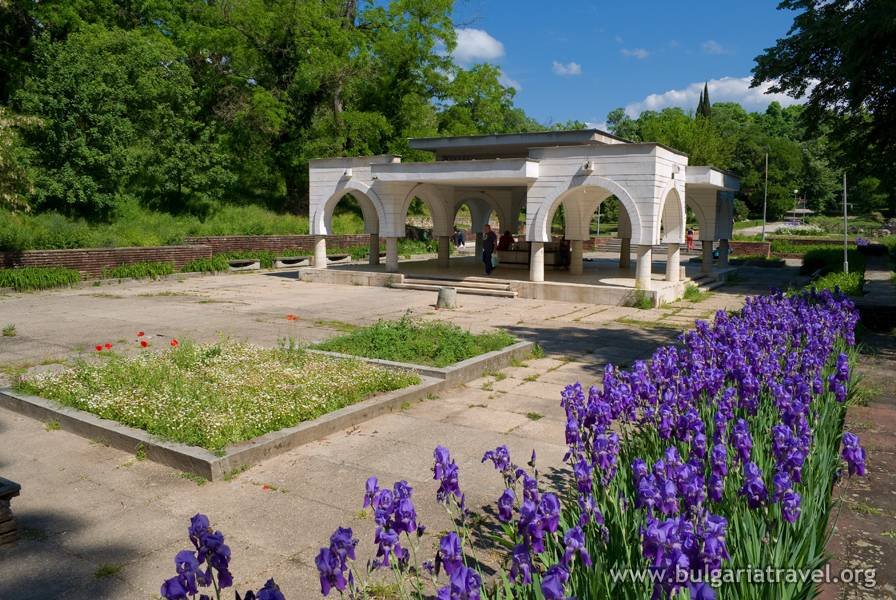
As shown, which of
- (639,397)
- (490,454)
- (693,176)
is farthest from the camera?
(693,176)

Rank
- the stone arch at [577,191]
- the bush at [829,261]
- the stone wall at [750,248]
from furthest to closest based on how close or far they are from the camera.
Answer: the stone wall at [750,248] → the bush at [829,261] → the stone arch at [577,191]

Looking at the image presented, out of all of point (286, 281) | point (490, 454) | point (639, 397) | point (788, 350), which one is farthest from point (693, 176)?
point (490, 454)

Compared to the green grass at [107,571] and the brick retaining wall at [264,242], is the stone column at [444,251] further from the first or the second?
the green grass at [107,571]

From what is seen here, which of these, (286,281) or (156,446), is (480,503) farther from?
(286,281)

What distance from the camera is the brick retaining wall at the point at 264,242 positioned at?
81.2 ft

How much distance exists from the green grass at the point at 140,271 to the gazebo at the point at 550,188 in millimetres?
4835

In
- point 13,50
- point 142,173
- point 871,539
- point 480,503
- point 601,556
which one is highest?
point 13,50

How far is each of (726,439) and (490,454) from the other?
1.53 meters

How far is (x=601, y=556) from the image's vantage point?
2.74 meters

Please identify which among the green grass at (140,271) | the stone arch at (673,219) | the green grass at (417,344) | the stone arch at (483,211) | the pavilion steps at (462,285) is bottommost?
the green grass at (417,344)

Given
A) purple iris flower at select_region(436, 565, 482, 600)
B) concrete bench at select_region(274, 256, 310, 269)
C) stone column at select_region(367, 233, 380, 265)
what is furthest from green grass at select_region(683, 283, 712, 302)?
purple iris flower at select_region(436, 565, 482, 600)

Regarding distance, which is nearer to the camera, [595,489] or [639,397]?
[595,489]

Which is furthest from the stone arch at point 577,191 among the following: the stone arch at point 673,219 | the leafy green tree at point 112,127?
the leafy green tree at point 112,127

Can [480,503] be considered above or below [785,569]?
below
